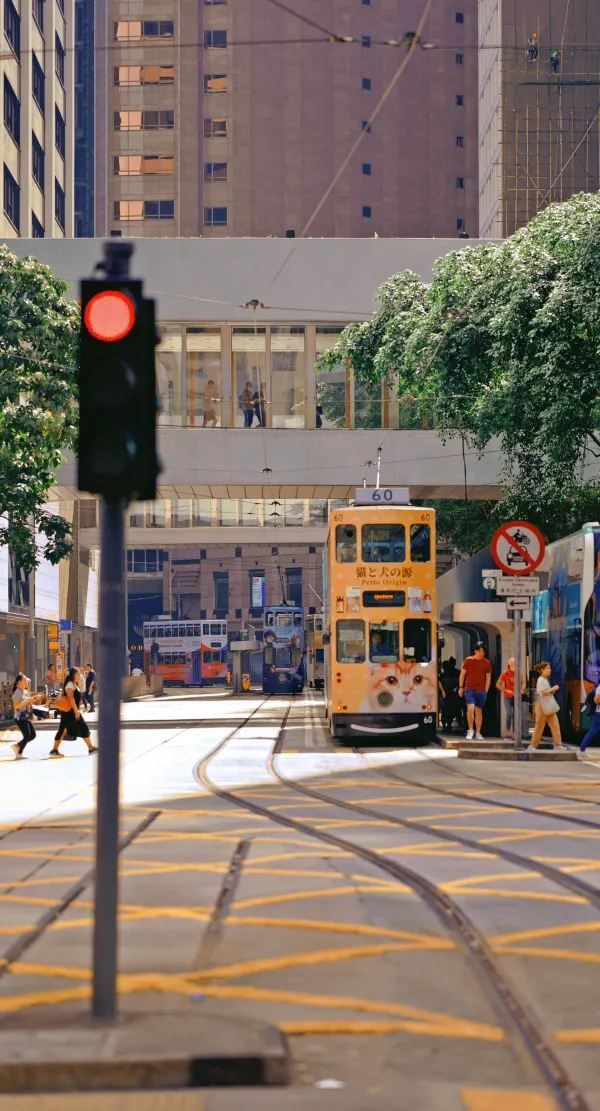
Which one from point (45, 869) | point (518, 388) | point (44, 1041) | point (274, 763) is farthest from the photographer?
point (518, 388)

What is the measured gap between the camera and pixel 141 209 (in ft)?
351

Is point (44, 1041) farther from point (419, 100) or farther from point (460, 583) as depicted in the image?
point (419, 100)

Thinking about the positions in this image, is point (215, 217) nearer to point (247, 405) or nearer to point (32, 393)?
point (247, 405)

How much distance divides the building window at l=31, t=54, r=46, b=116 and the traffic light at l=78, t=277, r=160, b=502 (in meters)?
57.5

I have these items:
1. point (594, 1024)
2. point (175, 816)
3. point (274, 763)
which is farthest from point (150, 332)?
point (274, 763)

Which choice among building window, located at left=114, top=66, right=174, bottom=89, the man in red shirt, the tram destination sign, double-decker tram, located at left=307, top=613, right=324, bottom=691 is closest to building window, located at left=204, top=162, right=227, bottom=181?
building window, located at left=114, top=66, right=174, bottom=89

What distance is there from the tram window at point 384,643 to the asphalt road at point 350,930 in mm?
10102

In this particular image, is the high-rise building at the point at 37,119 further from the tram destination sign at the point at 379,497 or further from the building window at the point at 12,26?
the tram destination sign at the point at 379,497

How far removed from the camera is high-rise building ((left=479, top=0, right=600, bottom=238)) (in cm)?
8931

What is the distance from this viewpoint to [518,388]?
1061 inches

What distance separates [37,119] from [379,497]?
3859 centimetres

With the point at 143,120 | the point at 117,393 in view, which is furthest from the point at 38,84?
the point at 117,393

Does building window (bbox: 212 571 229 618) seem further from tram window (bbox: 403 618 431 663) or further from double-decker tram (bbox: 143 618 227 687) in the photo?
tram window (bbox: 403 618 431 663)

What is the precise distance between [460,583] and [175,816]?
75.1 ft
